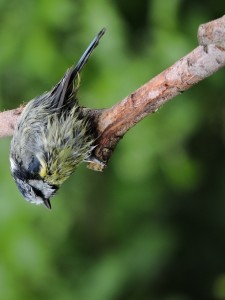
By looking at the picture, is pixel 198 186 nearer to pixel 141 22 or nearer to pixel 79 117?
pixel 141 22

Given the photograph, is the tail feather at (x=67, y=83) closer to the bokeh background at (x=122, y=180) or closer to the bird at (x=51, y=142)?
the bird at (x=51, y=142)

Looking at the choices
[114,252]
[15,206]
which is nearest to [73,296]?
[114,252]

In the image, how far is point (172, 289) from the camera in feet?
16.5

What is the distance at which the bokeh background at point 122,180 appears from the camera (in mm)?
3684

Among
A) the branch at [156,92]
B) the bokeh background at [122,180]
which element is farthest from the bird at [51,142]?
the bokeh background at [122,180]

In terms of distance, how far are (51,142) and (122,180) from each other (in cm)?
182

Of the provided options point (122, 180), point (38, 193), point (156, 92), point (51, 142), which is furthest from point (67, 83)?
point (122, 180)

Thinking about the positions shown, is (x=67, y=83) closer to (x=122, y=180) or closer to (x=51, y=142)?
(x=51, y=142)

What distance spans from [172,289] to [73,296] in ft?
3.13

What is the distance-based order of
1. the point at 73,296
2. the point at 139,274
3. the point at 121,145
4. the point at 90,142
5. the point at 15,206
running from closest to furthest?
the point at 90,142
the point at 15,206
the point at 121,145
the point at 73,296
the point at 139,274

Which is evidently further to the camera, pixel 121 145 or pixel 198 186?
pixel 198 186

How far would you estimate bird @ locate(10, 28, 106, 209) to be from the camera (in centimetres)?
252

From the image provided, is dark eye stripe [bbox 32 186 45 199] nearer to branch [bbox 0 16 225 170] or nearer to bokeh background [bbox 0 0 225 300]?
branch [bbox 0 16 225 170]

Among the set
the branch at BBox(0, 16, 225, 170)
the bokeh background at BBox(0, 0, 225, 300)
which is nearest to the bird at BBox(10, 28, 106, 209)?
the branch at BBox(0, 16, 225, 170)
